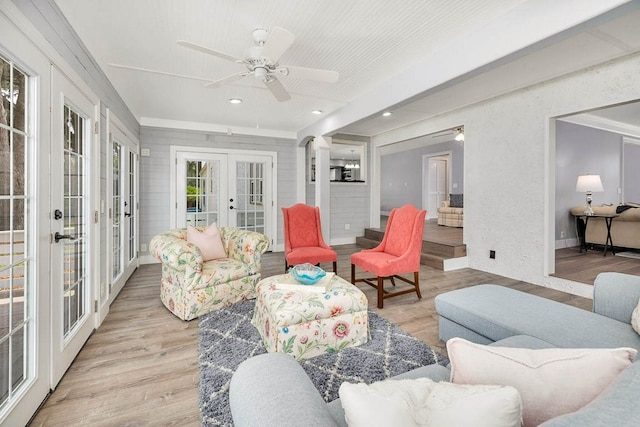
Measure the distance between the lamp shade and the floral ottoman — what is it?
4.89 metres

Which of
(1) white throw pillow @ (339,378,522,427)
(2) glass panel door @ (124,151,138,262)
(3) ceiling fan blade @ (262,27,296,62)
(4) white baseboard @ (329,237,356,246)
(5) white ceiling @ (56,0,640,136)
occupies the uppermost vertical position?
(5) white ceiling @ (56,0,640,136)

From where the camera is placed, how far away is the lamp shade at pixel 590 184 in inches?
192

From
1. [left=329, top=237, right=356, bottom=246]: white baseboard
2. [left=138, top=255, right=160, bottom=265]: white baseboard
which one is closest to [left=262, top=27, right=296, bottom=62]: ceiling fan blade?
[left=138, top=255, right=160, bottom=265]: white baseboard

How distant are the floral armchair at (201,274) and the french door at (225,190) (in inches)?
85.6

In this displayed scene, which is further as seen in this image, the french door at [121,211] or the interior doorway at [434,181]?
the interior doorway at [434,181]

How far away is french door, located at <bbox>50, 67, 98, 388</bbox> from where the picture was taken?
1850mm

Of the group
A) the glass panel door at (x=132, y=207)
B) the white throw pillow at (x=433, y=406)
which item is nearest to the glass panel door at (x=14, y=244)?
the white throw pillow at (x=433, y=406)

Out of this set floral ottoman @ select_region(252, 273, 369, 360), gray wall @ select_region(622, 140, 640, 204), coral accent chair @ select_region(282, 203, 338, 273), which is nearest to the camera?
floral ottoman @ select_region(252, 273, 369, 360)

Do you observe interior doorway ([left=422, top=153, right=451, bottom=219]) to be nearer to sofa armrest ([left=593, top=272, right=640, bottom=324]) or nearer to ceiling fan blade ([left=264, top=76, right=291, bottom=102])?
ceiling fan blade ([left=264, top=76, right=291, bottom=102])

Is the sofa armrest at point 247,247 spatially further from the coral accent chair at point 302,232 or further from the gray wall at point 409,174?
the gray wall at point 409,174

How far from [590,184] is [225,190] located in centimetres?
607

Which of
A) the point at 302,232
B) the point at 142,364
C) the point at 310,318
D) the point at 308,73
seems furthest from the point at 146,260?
the point at 308,73

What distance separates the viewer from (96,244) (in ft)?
8.58

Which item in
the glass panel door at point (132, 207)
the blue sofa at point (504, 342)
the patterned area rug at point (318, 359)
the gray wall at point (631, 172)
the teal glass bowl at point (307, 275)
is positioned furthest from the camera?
the gray wall at point (631, 172)
